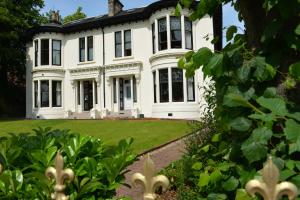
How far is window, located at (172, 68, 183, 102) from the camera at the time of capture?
86.8 feet

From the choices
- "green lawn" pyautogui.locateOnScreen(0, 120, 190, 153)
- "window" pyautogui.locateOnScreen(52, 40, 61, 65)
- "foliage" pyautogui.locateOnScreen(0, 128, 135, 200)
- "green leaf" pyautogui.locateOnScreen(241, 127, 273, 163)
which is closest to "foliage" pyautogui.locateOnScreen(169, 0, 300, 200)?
"green leaf" pyautogui.locateOnScreen(241, 127, 273, 163)

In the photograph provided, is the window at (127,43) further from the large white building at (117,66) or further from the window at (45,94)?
the window at (45,94)

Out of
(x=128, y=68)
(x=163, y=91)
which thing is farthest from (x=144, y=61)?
(x=163, y=91)

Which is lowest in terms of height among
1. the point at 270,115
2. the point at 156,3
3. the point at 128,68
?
the point at 270,115

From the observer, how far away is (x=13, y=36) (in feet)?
111

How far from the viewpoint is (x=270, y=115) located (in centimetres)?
216

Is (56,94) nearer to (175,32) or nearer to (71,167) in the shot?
(175,32)

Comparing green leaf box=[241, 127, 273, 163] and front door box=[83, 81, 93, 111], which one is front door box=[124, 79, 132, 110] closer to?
front door box=[83, 81, 93, 111]

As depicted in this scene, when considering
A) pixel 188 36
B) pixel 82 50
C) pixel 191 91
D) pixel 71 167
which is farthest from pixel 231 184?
pixel 82 50

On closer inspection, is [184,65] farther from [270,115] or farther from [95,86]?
[95,86]

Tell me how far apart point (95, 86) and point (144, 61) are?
17.8 ft

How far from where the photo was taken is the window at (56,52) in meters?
33.2

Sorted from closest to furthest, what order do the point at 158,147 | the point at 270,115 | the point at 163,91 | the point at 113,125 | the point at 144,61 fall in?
1. the point at 270,115
2. the point at 158,147
3. the point at 113,125
4. the point at 163,91
5. the point at 144,61

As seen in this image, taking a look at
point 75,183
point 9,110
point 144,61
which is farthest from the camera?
point 9,110
